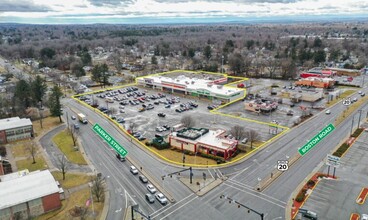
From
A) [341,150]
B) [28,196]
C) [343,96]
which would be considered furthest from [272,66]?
[28,196]

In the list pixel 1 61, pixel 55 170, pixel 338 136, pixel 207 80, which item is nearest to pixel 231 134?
pixel 338 136

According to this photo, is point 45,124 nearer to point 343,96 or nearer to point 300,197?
point 300,197

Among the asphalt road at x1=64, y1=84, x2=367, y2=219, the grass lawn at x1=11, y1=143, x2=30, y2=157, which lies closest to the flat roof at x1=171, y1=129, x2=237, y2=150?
the asphalt road at x1=64, y1=84, x2=367, y2=219

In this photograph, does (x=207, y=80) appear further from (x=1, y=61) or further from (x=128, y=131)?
(x=1, y=61)

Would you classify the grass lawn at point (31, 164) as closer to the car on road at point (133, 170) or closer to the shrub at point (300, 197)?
the car on road at point (133, 170)

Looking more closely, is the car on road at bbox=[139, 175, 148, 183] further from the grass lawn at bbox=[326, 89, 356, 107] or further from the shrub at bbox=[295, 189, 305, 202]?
the grass lawn at bbox=[326, 89, 356, 107]

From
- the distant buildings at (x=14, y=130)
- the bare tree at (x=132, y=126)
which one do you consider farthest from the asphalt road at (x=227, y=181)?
the distant buildings at (x=14, y=130)
